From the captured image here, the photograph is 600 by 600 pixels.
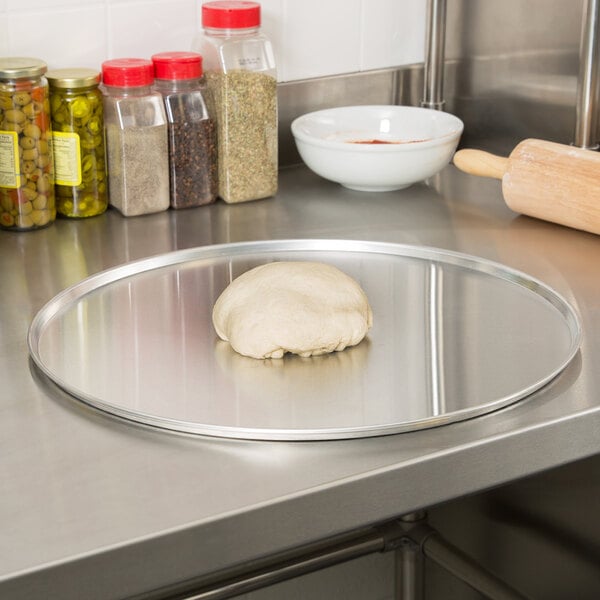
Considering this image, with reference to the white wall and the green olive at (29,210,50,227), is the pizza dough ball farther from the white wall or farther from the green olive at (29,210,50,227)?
the white wall

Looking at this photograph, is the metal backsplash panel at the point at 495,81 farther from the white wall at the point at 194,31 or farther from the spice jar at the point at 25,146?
the spice jar at the point at 25,146

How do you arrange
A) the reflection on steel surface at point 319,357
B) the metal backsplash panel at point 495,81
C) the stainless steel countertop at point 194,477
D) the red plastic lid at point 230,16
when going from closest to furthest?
the stainless steel countertop at point 194,477 → the reflection on steel surface at point 319,357 → the red plastic lid at point 230,16 → the metal backsplash panel at point 495,81

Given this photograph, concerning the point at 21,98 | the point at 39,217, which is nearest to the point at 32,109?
the point at 21,98

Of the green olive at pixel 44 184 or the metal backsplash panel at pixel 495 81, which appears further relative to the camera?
the metal backsplash panel at pixel 495 81

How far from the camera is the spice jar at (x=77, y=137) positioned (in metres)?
1.11

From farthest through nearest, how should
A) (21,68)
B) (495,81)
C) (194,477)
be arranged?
(495,81) < (21,68) < (194,477)

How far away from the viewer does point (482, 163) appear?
1.21 m

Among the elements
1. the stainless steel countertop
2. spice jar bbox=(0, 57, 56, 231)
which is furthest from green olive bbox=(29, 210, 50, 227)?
the stainless steel countertop

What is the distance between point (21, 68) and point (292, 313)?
0.44 m

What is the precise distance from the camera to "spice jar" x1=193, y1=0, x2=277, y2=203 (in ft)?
3.83

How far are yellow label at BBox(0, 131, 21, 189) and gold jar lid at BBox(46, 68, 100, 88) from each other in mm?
74

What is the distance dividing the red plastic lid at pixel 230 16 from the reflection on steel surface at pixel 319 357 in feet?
0.92

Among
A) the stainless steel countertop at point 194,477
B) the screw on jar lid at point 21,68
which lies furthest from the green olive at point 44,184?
the stainless steel countertop at point 194,477

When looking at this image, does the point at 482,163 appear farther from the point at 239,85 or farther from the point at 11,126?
the point at 11,126
